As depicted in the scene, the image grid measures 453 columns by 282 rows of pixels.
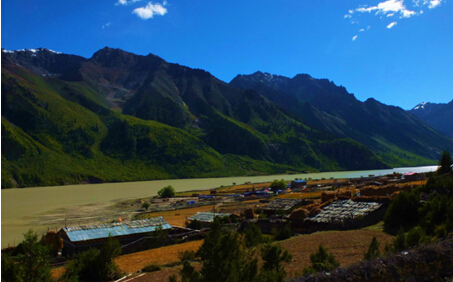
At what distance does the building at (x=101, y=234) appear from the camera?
819 inches

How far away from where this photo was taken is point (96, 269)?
1419 cm

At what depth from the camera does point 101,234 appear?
876 inches

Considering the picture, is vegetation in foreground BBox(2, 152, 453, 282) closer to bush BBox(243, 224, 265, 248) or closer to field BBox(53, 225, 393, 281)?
bush BBox(243, 224, 265, 248)

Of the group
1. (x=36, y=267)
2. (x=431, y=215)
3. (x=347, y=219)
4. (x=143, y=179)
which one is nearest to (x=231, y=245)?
(x=36, y=267)

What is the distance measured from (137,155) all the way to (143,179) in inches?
880

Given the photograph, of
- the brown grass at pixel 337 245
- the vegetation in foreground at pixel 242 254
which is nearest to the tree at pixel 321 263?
the vegetation in foreground at pixel 242 254

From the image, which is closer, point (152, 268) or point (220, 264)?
point (220, 264)

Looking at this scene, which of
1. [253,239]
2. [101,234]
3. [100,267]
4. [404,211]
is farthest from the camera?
[101,234]

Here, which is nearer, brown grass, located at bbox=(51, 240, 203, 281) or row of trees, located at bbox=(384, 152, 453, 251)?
row of trees, located at bbox=(384, 152, 453, 251)

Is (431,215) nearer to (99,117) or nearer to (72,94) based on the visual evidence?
(99,117)

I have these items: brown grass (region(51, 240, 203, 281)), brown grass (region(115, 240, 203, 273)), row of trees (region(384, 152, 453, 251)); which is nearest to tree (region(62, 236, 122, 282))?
brown grass (region(51, 240, 203, 281))

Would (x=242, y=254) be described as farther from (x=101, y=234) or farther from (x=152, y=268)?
(x=101, y=234)

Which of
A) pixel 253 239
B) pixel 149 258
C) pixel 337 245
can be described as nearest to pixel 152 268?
pixel 149 258

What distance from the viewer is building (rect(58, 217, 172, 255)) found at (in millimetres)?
20812
